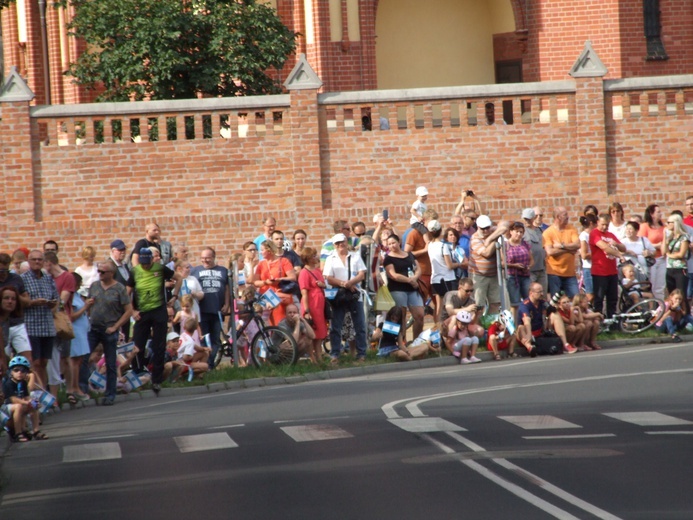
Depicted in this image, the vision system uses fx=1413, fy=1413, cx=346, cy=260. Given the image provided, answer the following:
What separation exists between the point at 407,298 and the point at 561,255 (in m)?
3.06

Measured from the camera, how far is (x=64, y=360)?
58.9ft

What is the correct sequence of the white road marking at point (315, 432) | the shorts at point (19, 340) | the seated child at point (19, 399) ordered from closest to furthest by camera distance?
1. the white road marking at point (315, 432)
2. the seated child at point (19, 399)
3. the shorts at point (19, 340)


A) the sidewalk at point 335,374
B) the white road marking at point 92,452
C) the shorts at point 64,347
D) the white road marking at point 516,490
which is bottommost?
the sidewalk at point 335,374

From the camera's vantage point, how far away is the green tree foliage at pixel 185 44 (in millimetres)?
29141

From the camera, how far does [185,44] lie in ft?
97.3

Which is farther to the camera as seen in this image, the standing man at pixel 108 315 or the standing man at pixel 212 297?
the standing man at pixel 212 297

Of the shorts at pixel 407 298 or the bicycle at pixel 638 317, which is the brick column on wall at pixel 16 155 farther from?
the bicycle at pixel 638 317

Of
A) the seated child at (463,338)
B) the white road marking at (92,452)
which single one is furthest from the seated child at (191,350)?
the white road marking at (92,452)

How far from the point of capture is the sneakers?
68.7ft

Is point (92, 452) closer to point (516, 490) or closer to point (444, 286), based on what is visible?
point (516, 490)

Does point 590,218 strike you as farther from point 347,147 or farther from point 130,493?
point 130,493

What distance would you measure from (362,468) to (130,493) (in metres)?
1.72

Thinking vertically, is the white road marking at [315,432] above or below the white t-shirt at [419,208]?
below

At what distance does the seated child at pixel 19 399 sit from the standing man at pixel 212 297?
19.9 feet
